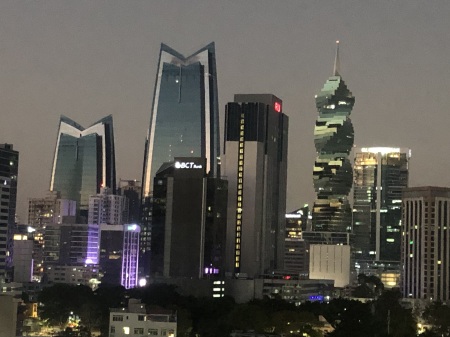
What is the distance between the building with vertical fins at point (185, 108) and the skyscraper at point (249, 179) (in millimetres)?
42393

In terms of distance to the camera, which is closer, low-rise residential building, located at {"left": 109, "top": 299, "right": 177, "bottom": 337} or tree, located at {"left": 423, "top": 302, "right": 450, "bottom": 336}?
low-rise residential building, located at {"left": 109, "top": 299, "right": 177, "bottom": 337}

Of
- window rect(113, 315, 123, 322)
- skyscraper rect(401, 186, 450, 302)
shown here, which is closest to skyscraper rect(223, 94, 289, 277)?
skyscraper rect(401, 186, 450, 302)

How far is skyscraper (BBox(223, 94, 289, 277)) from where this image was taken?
13762 centimetres

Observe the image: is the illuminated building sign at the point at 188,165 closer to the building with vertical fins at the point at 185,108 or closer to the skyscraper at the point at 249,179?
the skyscraper at the point at 249,179

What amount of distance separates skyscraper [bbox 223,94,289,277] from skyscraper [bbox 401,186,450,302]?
3465cm

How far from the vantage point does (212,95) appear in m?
183

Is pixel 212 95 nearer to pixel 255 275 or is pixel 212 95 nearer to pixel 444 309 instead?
pixel 255 275

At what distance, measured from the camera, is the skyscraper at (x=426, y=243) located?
163250 millimetres

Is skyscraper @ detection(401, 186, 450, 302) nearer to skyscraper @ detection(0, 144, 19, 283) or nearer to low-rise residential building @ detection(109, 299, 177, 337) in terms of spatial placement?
skyscraper @ detection(0, 144, 19, 283)

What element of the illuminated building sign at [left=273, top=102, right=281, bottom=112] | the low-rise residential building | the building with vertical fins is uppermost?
the building with vertical fins

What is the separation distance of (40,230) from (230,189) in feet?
225

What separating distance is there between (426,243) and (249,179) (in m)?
44.0

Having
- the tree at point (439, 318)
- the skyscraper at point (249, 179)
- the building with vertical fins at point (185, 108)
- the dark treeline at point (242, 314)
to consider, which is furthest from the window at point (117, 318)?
the building with vertical fins at point (185, 108)

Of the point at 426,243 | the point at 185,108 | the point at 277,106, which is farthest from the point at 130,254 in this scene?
the point at 426,243
